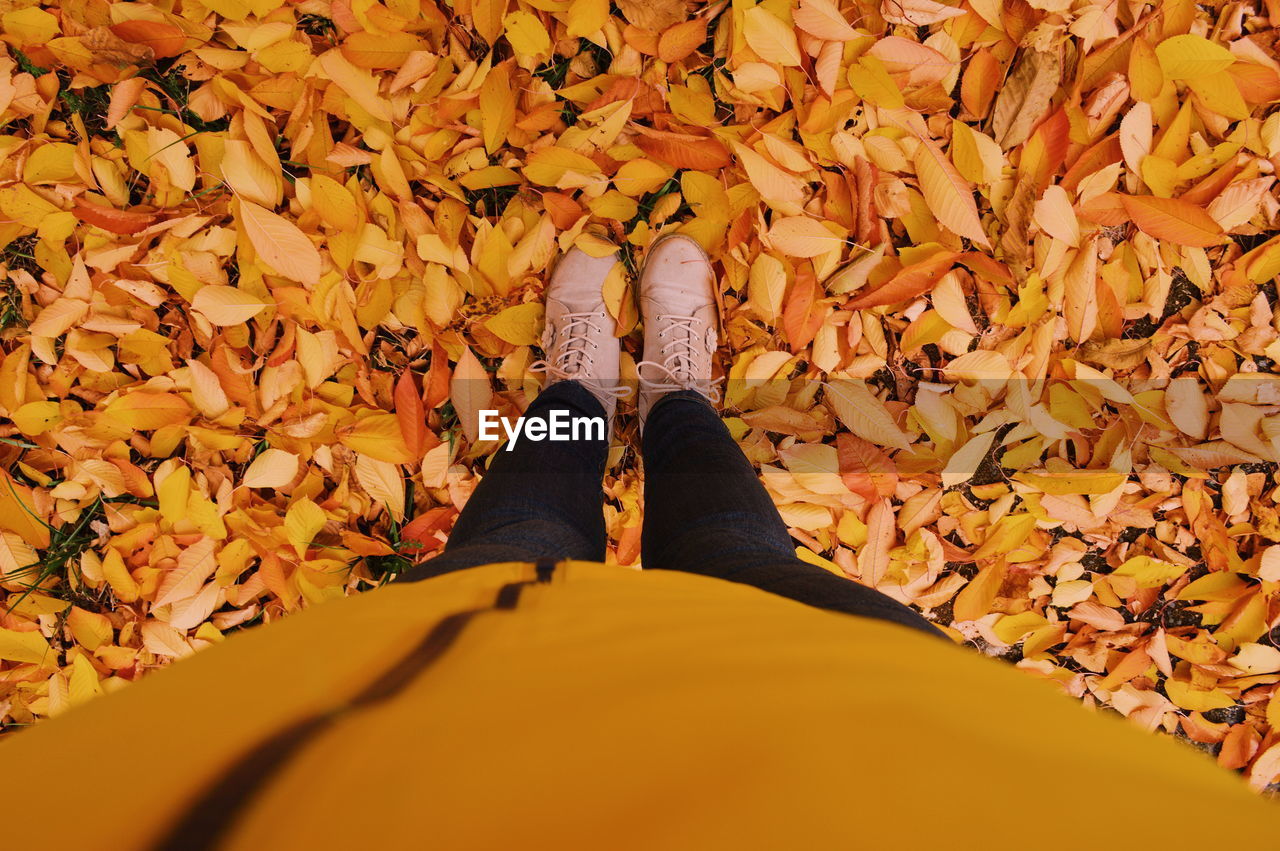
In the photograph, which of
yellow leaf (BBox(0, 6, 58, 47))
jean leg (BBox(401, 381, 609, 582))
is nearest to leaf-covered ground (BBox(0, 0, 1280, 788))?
yellow leaf (BBox(0, 6, 58, 47))

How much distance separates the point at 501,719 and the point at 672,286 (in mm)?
757

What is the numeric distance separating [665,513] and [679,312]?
0.36 meters

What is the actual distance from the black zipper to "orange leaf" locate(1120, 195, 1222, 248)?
3.44 ft

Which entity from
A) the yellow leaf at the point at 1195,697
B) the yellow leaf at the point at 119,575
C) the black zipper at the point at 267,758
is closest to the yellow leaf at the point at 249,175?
the yellow leaf at the point at 119,575

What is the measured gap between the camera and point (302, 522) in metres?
0.94

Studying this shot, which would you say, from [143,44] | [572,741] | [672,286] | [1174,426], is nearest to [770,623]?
[572,741]

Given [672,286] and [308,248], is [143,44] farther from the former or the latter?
[672,286]

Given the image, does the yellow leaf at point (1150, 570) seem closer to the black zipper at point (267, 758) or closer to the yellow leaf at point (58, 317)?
the black zipper at point (267, 758)

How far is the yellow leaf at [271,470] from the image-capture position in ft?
3.04

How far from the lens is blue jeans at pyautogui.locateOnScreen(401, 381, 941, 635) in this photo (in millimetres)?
532

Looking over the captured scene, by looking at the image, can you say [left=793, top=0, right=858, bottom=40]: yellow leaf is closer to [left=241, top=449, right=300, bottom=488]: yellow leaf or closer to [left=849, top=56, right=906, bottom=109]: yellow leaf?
[left=849, top=56, right=906, bottom=109]: yellow leaf

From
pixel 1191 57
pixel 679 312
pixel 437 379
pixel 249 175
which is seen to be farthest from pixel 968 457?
pixel 249 175

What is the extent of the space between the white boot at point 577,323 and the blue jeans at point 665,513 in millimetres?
43

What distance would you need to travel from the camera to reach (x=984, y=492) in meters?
0.97
